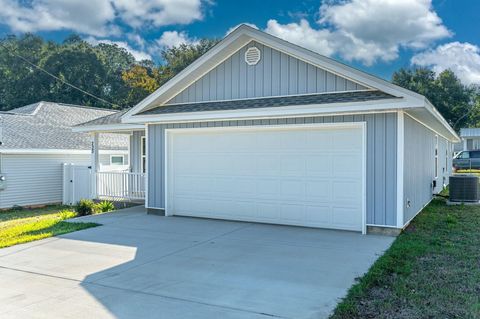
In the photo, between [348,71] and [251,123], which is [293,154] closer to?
[251,123]

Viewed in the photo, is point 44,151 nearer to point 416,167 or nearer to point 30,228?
point 30,228

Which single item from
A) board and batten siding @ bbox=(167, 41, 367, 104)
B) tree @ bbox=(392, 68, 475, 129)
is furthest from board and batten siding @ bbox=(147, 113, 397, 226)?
tree @ bbox=(392, 68, 475, 129)

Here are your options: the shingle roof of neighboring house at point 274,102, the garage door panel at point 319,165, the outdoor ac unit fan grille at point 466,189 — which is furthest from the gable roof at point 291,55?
the outdoor ac unit fan grille at point 466,189

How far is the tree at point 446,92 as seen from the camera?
42.7 metres

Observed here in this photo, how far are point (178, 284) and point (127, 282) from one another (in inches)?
27.3

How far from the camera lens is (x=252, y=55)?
9922mm

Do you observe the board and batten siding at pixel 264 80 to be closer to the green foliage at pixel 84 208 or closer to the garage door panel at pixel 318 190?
the garage door panel at pixel 318 190

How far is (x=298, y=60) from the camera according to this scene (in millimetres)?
9375

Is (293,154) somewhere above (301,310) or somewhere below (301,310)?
above

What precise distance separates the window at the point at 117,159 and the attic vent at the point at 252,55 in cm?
1138

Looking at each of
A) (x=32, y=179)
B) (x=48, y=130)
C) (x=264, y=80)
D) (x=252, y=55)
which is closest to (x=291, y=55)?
(x=264, y=80)

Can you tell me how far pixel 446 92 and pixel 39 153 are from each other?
40.0 metres

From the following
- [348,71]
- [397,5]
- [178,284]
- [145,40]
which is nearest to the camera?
[178,284]

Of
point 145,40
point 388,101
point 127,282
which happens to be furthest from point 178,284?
point 145,40
